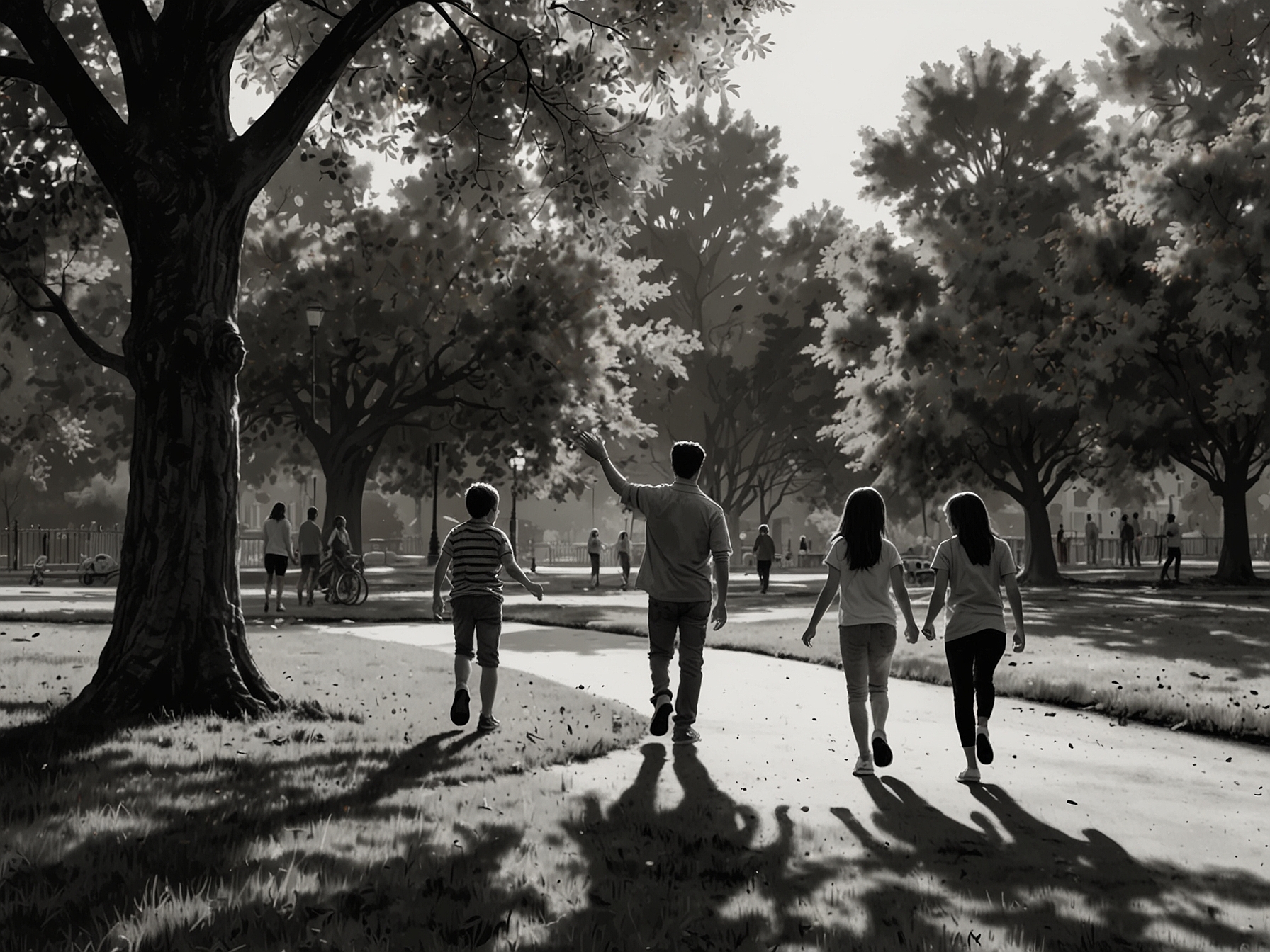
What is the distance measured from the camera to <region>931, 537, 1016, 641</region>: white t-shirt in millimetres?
7449

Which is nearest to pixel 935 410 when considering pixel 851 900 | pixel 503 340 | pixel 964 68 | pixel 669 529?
pixel 503 340

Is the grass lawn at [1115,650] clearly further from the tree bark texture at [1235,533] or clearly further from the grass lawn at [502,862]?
the tree bark texture at [1235,533]

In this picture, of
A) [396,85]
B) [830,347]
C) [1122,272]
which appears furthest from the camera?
[830,347]

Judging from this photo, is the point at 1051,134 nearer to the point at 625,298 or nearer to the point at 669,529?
the point at 625,298

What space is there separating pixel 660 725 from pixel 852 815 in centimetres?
199

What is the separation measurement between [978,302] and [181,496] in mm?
24253

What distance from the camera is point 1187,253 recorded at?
22.9 metres

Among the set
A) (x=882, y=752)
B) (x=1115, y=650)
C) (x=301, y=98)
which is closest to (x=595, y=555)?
(x=1115, y=650)

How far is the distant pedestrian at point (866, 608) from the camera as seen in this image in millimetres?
7434

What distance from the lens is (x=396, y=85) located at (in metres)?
13.8

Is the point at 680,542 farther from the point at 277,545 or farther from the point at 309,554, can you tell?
the point at 309,554

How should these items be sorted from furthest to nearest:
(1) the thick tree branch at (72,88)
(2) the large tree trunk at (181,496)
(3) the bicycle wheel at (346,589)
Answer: (3) the bicycle wheel at (346,589) < (1) the thick tree branch at (72,88) < (2) the large tree trunk at (181,496)

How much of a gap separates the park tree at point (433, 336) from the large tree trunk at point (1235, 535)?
14.3m

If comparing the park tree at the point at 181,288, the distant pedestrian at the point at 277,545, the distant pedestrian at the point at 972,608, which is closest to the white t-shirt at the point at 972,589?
the distant pedestrian at the point at 972,608
